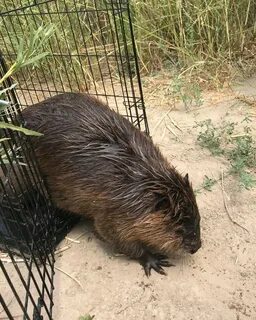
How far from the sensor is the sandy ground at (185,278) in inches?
86.8

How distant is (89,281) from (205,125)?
1.85m

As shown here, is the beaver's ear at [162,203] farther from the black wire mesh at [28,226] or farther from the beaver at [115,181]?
the black wire mesh at [28,226]

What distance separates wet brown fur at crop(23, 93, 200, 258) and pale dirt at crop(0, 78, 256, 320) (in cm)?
17

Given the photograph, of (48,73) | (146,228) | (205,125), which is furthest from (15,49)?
(146,228)

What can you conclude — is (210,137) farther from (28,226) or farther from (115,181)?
(28,226)

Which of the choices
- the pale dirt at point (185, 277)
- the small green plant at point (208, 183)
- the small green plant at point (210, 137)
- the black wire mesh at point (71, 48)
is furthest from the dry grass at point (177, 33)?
the pale dirt at point (185, 277)

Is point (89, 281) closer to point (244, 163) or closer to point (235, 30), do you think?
point (244, 163)

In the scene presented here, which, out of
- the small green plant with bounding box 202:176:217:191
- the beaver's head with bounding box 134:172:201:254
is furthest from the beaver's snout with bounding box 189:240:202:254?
the small green plant with bounding box 202:176:217:191

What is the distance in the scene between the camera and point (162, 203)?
2.29 m

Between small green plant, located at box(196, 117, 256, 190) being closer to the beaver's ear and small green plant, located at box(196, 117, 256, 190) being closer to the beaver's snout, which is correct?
the beaver's snout

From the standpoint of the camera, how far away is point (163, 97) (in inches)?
170

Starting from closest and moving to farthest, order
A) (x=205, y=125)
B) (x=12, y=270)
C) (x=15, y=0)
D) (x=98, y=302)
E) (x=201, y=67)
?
(x=98, y=302)
(x=12, y=270)
(x=205, y=125)
(x=201, y=67)
(x=15, y=0)

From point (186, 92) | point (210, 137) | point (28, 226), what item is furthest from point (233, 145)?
point (28, 226)

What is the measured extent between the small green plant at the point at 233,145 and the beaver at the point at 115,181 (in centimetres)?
70
